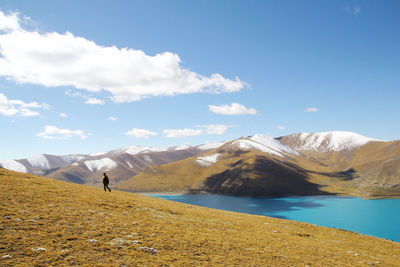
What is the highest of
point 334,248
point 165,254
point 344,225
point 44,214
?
point 44,214

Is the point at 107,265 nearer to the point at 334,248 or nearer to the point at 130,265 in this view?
the point at 130,265

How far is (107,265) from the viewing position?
11.0 m

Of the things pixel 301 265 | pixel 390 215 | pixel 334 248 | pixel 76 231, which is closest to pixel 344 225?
pixel 390 215

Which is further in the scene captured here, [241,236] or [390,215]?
[390,215]

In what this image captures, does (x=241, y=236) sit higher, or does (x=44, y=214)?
(x=44, y=214)

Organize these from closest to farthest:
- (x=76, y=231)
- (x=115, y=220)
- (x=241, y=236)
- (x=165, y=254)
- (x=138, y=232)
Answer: (x=165, y=254) → (x=76, y=231) → (x=138, y=232) → (x=115, y=220) → (x=241, y=236)

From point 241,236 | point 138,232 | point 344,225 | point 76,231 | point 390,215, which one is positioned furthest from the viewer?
point 390,215

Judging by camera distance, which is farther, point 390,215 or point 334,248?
point 390,215

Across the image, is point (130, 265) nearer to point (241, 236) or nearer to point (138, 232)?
point (138, 232)

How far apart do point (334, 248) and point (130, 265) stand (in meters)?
18.1

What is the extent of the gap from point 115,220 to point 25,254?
7.99m

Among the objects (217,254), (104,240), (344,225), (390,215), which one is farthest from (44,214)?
(390,215)

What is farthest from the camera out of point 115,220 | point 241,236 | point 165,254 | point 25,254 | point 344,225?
point 344,225

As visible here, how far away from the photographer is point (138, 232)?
16.5 meters
